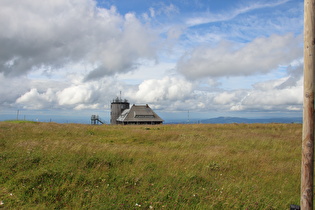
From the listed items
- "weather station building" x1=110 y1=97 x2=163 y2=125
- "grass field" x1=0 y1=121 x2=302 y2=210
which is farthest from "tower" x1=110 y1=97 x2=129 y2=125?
"grass field" x1=0 y1=121 x2=302 y2=210

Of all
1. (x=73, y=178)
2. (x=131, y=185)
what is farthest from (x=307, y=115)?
(x=73, y=178)

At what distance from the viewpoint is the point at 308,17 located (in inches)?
170

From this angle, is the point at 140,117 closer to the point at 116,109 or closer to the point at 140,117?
the point at 140,117

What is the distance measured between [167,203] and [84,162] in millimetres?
4043

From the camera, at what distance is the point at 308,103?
4.25m

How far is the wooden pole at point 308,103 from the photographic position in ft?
13.9

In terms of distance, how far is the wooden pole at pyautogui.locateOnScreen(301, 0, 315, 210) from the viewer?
423 centimetres

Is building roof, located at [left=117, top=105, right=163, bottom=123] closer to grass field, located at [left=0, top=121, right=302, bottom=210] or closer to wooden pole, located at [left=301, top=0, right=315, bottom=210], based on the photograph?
grass field, located at [left=0, top=121, right=302, bottom=210]

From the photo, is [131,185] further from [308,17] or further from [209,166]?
[308,17]

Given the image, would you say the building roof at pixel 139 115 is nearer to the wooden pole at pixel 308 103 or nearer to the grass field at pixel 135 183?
the grass field at pixel 135 183

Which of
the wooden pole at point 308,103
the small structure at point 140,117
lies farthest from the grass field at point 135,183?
the small structure at point 140,117

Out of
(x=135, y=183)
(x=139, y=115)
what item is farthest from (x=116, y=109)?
(x=135, y=183)

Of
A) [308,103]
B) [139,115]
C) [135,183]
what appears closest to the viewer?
[308,103]

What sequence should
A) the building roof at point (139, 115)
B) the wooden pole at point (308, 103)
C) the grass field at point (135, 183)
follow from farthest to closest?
the building roof at point (139, 115) → the grass field at point (135, 183) → the wooden pole at point (308, 103)
